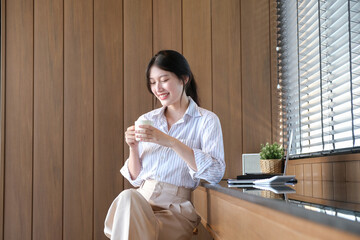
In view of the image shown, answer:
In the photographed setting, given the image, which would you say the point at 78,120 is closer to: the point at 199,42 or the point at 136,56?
the point at 136,56

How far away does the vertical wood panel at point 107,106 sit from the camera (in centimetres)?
271

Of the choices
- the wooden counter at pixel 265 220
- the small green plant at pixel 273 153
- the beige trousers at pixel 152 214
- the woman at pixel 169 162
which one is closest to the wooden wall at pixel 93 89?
the small green plant at pixel 273 153

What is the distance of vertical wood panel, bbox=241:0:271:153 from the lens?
2.80 m

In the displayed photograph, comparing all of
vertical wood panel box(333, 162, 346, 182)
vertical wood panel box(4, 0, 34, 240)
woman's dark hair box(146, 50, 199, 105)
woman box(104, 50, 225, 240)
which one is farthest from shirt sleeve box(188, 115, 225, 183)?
vertical wood panel box(4, 0, 34, 240)

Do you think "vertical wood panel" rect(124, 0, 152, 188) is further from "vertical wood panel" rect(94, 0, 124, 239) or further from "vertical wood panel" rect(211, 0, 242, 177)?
"vertical wood panel" rect(211, 0, 242, 177)

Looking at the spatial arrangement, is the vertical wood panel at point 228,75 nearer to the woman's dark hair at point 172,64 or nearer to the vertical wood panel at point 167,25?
the vertical wood panel at point 167,25

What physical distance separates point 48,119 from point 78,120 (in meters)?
0.19

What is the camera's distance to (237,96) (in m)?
2.82

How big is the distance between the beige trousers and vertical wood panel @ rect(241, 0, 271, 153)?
1.04 metres

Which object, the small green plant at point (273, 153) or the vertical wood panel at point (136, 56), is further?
the vertical wood panel at point (136, 56)

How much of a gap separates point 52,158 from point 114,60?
28.8 inches

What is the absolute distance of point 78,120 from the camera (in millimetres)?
2736

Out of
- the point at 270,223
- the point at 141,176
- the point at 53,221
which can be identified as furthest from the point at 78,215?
the point at 270,223

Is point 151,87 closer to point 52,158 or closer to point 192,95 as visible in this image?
point 192,95
